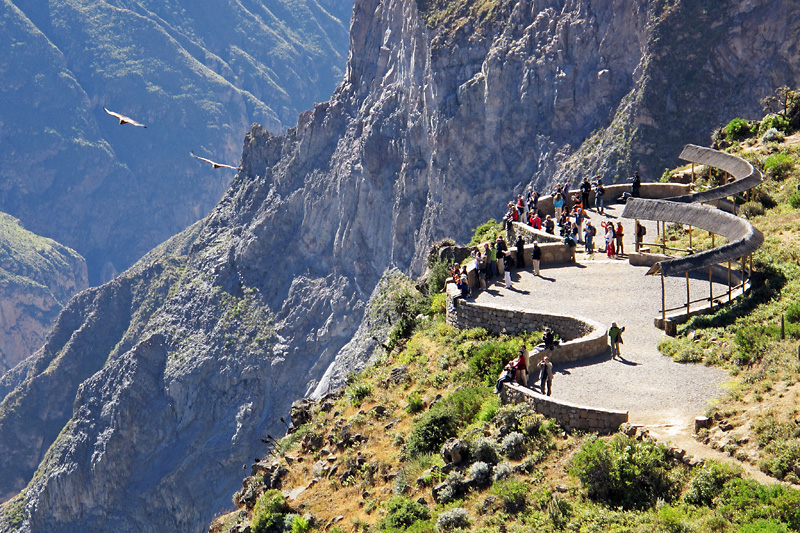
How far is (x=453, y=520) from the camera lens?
1872 centimetres

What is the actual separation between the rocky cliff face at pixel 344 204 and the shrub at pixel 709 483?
7506 centimetres

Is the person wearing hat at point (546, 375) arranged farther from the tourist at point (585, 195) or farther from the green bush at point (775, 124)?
the green bush at point (775, 124)

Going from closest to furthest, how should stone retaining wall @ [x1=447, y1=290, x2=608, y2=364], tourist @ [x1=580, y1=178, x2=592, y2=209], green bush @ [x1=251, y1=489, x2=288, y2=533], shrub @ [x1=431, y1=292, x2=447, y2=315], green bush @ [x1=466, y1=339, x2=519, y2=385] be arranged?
1. green bush @ [x1=251, y1=489, x2=288, y2=533]
2. stone retaining wall @ [x1=447, y1=290, x2=608, y2=364]
3. green bush @ [x1=466, y1=339, x2=519, y2=385]
4. shrub @ [x1=431, y1=292, x2=447, y2=315]
5. tourist @ [x1=580, y1=178, x2=592, y2=209]

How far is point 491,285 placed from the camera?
31047 mm

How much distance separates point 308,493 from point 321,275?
110058mm

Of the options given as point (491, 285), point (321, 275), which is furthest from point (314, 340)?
point (491, 285)

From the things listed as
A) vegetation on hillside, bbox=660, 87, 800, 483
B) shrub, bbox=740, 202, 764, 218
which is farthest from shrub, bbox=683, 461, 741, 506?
shrub, bbox=740, 202, 764, 218

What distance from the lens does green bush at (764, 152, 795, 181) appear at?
121 ft

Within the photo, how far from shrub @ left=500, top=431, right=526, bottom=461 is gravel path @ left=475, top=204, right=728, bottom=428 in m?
1.90

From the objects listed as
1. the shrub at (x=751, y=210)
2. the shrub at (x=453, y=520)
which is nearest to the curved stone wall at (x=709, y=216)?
the shrub at (x=751, y=210)

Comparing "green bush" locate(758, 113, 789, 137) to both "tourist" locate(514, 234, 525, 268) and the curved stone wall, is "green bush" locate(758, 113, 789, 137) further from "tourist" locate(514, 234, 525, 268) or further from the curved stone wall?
"tourist" locate(514, 234, 525, 268)

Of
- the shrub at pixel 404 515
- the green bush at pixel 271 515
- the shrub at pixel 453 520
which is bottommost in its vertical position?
the green bush at pixel 271 515

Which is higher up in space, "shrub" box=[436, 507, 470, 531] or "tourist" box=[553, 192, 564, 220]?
"tourist" box=[553, 192, 564, 220]

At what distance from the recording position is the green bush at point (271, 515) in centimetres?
2352
